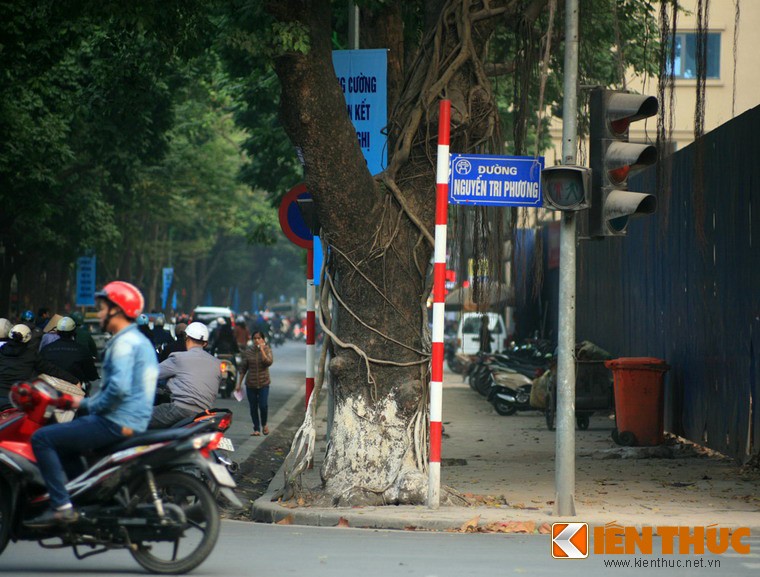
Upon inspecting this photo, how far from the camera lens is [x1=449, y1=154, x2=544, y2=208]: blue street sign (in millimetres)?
10633

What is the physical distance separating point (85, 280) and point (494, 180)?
134 ft

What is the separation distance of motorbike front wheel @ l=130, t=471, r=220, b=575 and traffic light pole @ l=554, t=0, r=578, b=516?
356 cm

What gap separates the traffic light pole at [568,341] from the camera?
1017cm

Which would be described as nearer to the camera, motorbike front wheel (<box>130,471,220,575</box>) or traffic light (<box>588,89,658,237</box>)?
motorbike front wheel (<box>130,471,220,575</box>)

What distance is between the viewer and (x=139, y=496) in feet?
24.6

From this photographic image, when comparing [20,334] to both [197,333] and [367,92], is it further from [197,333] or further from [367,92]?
[367,92]

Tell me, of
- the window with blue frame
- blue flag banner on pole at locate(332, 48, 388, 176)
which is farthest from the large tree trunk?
the window with blue frame

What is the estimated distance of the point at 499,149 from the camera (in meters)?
11.7

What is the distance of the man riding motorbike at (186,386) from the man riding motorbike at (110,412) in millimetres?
3228

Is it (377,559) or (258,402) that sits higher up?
(258,402)

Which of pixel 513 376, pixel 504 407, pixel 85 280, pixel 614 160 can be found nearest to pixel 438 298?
pixel 614 160

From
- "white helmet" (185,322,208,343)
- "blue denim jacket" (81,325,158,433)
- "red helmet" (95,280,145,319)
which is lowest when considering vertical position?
"blue denim jacket" (81,325,158,433)

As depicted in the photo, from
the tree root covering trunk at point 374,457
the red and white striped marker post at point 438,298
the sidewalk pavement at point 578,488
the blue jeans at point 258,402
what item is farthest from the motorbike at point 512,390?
the red and white striped marker post at point 438,298

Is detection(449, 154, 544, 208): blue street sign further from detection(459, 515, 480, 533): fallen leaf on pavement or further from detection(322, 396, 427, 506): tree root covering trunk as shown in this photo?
detection(459, 515, 480, 533): fallen leaf on pavement
